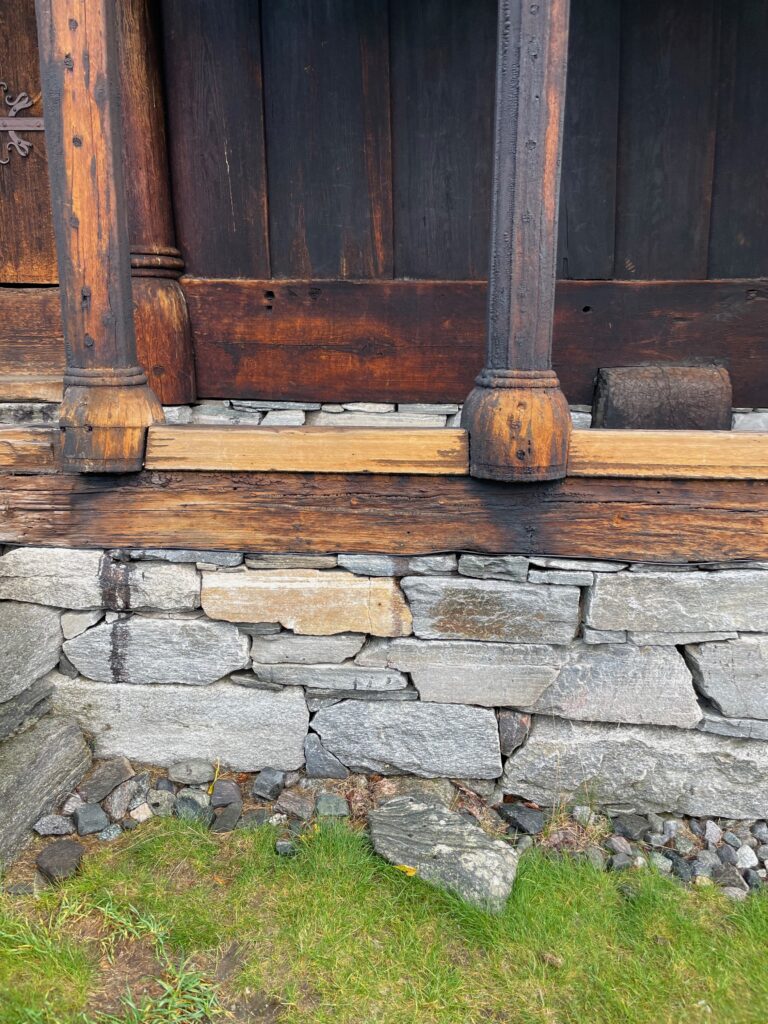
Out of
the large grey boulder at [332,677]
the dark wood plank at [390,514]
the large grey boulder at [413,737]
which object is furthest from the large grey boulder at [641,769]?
the dark wood plank at [390,514]

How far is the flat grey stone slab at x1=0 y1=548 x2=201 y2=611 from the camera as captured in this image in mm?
2316

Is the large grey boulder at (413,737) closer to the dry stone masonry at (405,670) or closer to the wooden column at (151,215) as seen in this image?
the dry stone masonry at (405,670)

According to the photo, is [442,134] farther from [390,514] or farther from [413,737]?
[413,737]

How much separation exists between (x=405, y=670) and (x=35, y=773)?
1.12 meters

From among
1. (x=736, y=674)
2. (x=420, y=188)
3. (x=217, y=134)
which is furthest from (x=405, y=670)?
(x=217, y=134)

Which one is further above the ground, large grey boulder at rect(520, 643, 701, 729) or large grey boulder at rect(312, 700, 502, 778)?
large grey boulder at rect(520, 643, 701, 729)

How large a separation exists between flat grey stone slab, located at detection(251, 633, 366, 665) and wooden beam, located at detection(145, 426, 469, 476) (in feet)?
1.72

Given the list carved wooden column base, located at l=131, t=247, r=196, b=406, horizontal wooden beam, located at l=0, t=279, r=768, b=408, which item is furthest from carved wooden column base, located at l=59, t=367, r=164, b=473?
horizontal wooden beam, located at l=0, t=279, r=768, b=408

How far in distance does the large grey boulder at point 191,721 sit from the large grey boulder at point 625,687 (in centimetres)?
79

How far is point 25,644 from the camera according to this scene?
89.0 inches

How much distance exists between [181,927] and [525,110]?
2.22m

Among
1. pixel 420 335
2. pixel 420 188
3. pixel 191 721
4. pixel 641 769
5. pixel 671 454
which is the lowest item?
pixel 641 769

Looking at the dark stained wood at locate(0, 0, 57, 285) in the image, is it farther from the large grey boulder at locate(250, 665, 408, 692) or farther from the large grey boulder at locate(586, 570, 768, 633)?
the large grey boulder at locate(586, 570, 768, 633)

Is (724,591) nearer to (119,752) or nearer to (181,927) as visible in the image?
(181,927)
